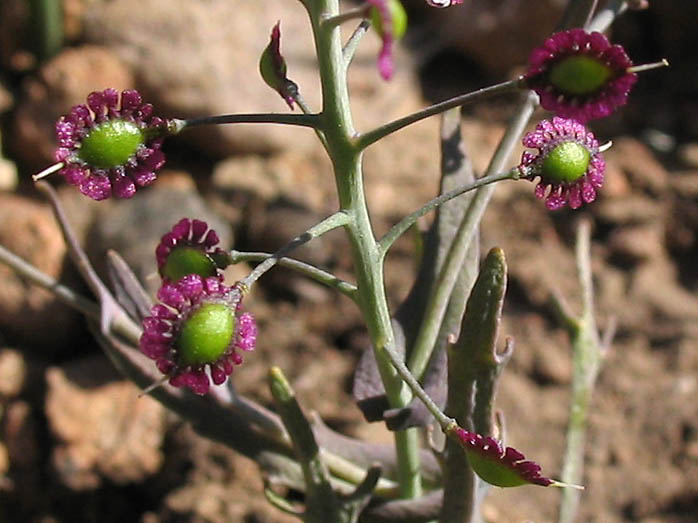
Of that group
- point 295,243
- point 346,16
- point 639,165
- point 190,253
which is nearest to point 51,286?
point 190,253

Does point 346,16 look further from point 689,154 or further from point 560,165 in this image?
point 689,154

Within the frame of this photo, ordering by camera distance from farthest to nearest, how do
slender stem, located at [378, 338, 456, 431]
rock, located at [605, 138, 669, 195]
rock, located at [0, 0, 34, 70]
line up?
rock, located at [0, 0, 34, 70] → rock, located at [605, 138, 669, 195] → slender stem, located at [378, 338, 456, 431]

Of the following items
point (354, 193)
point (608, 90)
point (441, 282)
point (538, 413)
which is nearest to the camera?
point (608, 90)

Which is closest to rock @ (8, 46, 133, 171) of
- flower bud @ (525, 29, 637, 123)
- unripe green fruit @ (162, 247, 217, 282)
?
unripe green fruit @ (162, 247, 217, 282)

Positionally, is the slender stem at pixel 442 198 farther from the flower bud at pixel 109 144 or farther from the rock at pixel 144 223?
the rock at pixel 144 223

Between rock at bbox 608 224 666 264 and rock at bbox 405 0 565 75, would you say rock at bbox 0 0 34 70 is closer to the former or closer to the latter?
rock at bbox 405 0 565 75

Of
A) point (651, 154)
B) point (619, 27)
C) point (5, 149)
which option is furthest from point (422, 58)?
point (5, 149)

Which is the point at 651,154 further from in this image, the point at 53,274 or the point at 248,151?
the point at 53,274
